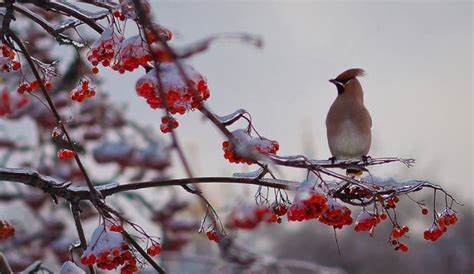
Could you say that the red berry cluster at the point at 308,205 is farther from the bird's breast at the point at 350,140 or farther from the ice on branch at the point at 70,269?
the bird's breast at the point at 350,140

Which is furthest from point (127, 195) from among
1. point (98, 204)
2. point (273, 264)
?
point (98, 204)

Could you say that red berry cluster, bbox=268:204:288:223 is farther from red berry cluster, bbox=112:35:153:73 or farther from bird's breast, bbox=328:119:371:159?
bird's breast, bbox=328:119:371:159

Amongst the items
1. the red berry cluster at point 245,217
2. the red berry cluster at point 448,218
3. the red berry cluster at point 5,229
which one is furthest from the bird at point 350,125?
the red berry cluster at point 245,217

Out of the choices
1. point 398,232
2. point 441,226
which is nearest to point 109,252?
point 398,232

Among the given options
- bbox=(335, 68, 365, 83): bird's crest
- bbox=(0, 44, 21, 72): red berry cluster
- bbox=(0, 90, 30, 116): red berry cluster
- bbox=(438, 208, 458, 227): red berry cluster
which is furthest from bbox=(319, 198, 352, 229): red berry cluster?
bbox=(0, 90, 30, 116): red berry cluster

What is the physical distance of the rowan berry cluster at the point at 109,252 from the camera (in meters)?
1.56

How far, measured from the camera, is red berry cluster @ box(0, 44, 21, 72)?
186 cm

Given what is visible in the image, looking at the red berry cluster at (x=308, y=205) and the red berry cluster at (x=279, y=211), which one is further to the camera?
the red berry cluster at (x=279, y=211)

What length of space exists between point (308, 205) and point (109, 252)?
1.60 feet

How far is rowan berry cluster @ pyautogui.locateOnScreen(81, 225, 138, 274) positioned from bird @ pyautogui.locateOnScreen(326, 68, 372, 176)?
1491 mm

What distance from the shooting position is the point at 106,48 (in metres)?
1.66

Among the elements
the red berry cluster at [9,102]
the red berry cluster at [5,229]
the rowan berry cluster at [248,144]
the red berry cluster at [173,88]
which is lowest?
the rowan berry cluster at [248,144]

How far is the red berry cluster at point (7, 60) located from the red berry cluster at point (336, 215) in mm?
964

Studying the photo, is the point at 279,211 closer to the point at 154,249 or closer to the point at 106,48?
the point at 154,249
